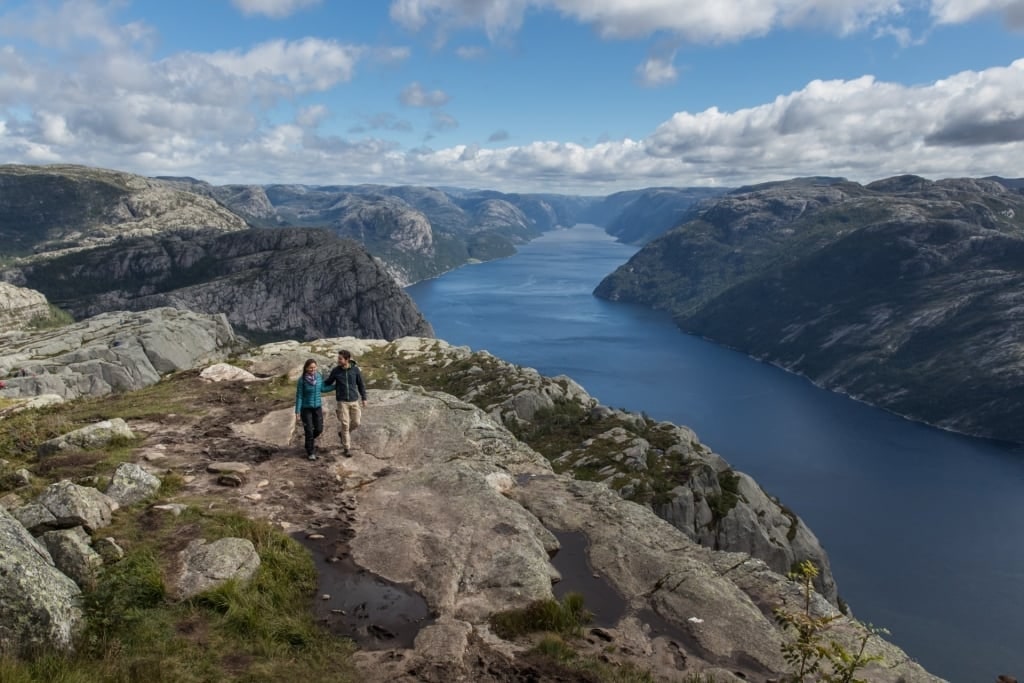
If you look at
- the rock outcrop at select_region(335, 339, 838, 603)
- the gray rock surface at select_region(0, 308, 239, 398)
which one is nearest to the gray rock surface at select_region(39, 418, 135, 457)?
the rock outcrop at select_region(335, 339, 838, 603)

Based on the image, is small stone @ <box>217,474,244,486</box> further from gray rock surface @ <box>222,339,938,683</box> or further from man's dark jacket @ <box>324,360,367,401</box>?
man's dark jacket @ <box>324,360,367,401</box>

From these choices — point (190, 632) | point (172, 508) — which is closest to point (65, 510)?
point (172, 508)

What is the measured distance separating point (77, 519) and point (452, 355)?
63.5m

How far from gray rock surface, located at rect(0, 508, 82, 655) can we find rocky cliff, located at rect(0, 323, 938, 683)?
46 mm

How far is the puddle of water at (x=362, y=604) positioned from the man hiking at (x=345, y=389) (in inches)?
324

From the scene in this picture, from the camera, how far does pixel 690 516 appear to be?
157 ft

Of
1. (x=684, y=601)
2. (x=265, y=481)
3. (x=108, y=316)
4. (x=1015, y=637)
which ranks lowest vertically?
(x=1015, y=637)

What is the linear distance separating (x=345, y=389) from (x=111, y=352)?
405 ft

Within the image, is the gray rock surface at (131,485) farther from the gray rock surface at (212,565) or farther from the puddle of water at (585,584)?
the puddle of water at (585,584)

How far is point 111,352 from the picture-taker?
4742 inches

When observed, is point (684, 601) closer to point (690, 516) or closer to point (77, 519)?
point (77, 519)

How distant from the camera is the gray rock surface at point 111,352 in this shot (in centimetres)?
9881

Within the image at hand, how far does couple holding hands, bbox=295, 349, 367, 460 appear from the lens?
76.1 ft

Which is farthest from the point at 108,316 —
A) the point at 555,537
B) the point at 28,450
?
the point at 555,537
